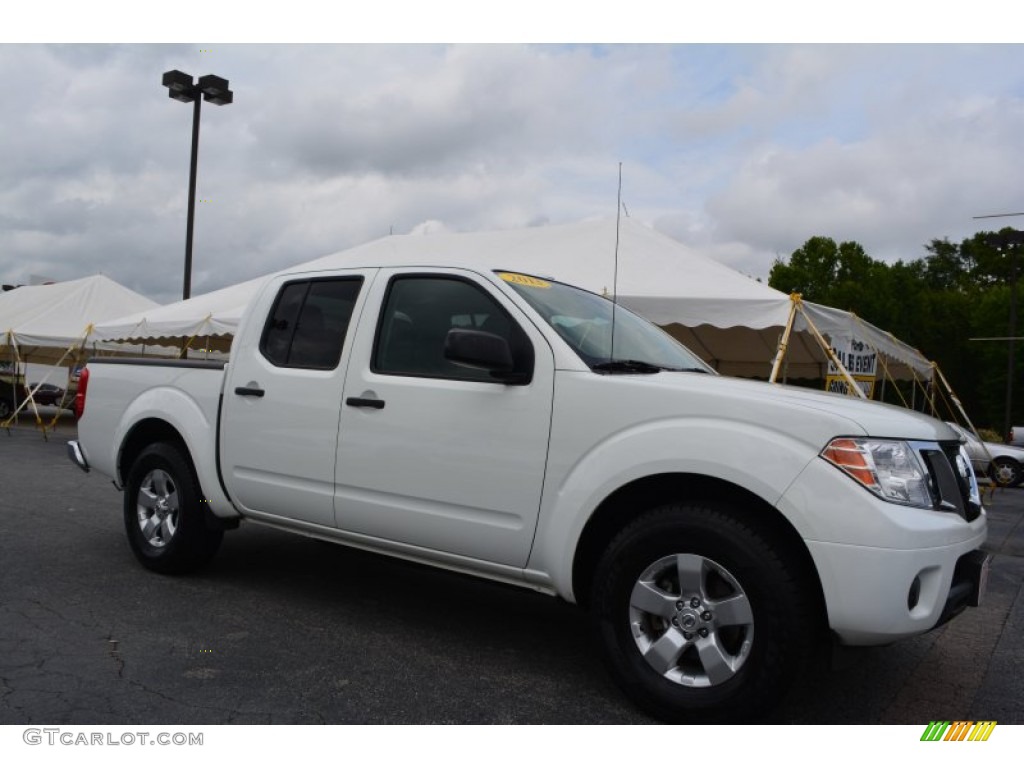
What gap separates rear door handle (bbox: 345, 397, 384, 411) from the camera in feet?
12.9

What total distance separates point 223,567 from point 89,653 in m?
1.67

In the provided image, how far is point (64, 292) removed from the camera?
22516 millimetres

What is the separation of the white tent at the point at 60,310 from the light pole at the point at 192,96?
3.88 m

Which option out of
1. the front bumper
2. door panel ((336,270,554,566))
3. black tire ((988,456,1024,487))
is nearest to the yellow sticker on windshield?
door panel ((336,270,554,566))

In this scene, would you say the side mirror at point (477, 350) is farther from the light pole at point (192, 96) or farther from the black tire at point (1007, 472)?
the black tire at point (1007, 472)

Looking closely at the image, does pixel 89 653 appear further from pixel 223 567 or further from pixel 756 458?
pixel 756 458

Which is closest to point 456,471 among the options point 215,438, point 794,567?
point 794,567

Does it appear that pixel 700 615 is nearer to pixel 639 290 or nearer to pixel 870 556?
pixel 870 556

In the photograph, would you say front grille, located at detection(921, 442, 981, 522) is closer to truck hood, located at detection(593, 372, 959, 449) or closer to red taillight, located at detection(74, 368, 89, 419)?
truck hood, located at detection(593, 372, 959, 449)

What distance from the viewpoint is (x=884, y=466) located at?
9.47 feet

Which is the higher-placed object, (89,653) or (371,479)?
(371,479)

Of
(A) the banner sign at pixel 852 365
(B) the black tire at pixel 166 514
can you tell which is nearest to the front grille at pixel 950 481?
(B) the black tire at pixel 166 514
